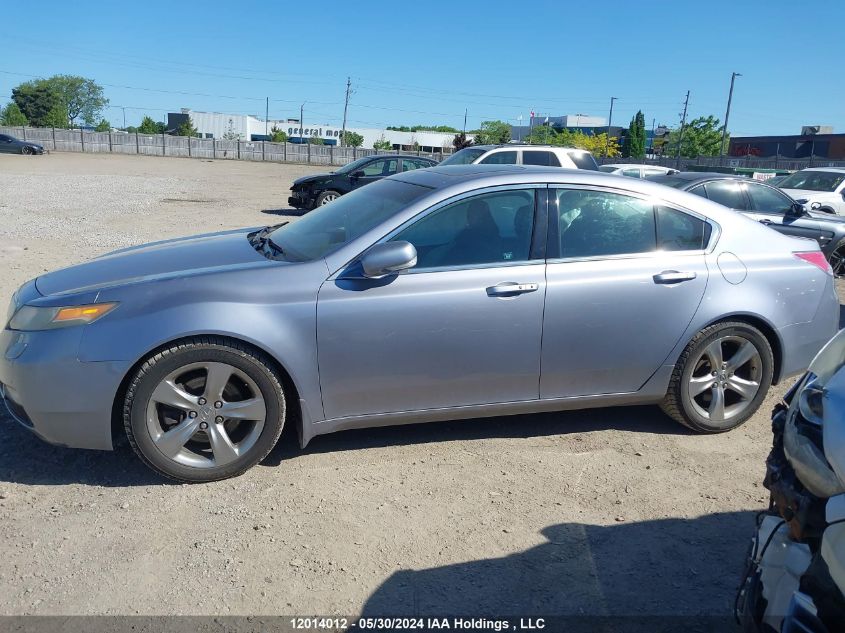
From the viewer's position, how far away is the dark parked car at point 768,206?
9742 mm

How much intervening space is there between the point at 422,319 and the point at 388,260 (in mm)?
367

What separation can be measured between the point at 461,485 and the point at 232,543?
1.22 m

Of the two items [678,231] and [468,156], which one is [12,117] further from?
[678,231]

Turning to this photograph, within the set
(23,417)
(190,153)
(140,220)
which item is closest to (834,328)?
(23,417)

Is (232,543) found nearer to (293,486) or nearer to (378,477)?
(293,486)

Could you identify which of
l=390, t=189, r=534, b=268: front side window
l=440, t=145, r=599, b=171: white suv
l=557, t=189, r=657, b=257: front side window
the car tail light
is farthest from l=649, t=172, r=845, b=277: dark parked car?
l=390, t=189, r=534, b=268: front side window

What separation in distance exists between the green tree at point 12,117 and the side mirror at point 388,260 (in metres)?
98.5

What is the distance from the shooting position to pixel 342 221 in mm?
4285

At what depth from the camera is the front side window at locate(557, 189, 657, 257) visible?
409 centimetres

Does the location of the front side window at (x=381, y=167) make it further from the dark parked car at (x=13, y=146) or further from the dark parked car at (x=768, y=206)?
the dark parked car at (x=13, y=146)

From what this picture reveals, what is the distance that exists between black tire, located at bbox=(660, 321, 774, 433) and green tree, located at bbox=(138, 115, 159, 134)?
362ft

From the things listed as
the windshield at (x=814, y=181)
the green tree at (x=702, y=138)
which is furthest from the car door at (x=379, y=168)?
the green tree at (x=702, y=138)

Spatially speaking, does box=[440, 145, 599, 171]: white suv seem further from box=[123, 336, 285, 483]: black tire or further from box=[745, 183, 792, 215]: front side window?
box=[123, 336, 285, 483]: black tire

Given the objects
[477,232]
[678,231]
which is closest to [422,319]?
[477,232]
